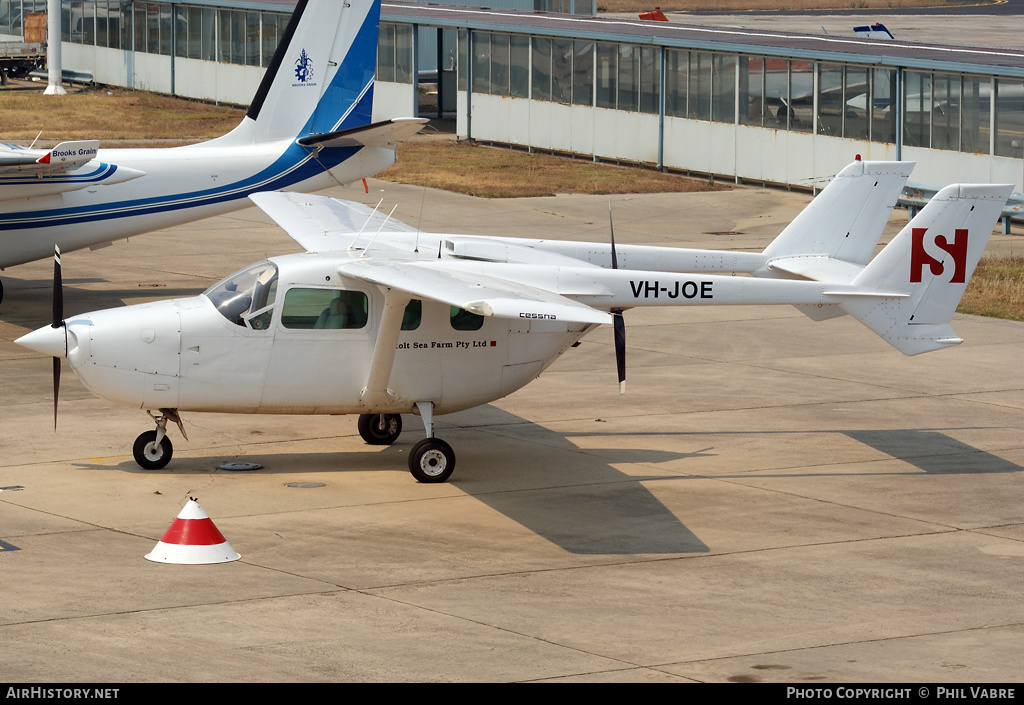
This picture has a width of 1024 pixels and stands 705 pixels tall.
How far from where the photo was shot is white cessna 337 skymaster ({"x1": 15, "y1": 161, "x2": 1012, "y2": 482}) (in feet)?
44.7

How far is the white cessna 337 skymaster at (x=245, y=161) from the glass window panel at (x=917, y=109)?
15.3 metres

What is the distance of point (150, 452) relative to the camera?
14.0 m

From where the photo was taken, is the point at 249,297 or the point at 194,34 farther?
the point at 194,34

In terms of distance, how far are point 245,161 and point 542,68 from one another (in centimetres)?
2175

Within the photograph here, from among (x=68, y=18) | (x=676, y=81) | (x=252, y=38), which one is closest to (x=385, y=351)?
(x=676, y=81)

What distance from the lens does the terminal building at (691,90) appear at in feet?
110

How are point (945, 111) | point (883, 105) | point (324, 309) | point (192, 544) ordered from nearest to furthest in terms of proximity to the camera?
point (192, 544) < point (324, 309) < point (945, 111) < point (883, 105)

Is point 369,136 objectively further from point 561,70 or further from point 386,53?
point 386,53

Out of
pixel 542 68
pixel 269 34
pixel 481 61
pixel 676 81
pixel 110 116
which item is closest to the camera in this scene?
pixel 676 81

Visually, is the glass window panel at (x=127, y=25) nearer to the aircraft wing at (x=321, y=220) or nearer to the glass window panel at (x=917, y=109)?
the glass window panel at (x=917, y=109)

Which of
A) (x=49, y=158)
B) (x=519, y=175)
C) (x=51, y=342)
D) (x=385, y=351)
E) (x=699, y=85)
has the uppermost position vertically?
(x=699, y=85)

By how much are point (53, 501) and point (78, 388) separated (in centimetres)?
499

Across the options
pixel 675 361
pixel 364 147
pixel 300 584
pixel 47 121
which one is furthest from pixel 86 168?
pixel 47 121

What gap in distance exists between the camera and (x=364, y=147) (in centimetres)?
2417
